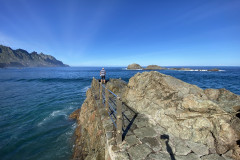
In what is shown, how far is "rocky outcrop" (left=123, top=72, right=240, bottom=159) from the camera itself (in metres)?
3.71

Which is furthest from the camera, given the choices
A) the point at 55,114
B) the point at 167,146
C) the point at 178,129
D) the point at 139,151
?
the point at 55,114

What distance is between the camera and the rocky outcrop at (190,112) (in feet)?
12.2

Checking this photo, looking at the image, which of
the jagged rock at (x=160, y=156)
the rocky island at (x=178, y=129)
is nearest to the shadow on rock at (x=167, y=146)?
the rocky island at (x=178, y=129)

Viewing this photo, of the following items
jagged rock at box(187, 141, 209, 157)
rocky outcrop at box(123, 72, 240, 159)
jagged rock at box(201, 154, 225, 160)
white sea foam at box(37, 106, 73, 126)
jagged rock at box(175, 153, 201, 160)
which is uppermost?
rocky outcrop at box(123, 72, 240, 159)

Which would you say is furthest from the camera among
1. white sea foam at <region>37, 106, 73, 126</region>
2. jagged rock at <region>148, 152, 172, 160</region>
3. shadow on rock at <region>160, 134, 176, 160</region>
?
white sea foam at <region>37, 106, 73, 126</region>

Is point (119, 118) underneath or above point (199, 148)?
above

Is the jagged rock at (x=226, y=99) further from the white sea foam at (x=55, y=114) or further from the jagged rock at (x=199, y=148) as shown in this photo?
the white sea foam at (x=55, y=114)

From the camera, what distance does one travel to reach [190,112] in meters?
4.51

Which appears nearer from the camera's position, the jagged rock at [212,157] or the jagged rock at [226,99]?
the jagged rock at [212,157]

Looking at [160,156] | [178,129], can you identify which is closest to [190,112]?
[178,129]

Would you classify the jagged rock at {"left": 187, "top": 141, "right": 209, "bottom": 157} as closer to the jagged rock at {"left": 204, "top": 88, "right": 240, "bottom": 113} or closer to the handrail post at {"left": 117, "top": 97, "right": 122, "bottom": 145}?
the jagged rock at {"left": 204, "top": 88, "right": 240, "bottom": 113}

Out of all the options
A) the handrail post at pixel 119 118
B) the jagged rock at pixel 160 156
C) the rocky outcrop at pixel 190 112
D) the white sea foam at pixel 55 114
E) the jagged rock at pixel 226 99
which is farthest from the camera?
the white sea foam at pixel 55 114

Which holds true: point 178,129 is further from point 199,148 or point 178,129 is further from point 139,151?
point 139,151

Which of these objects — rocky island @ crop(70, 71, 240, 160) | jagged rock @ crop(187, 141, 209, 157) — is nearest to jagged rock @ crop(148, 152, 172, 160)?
rocky island @ crop(70, 71, 240, 160)
